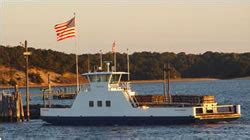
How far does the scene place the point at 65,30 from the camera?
2336 inches

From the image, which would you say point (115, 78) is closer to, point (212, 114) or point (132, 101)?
point (132, 101)

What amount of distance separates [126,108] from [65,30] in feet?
22.6

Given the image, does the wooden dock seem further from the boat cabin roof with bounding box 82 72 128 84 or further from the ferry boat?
the boat cabin roof with bounding box 82 72 128 84

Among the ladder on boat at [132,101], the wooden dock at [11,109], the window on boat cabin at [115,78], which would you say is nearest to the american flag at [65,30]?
the window on boat cabin at [115,78]

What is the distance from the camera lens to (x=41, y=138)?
54438mm

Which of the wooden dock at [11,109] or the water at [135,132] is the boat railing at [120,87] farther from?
Answer: the wooden dock at [11,109]

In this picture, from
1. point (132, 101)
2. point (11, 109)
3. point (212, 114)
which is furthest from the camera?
point (11, 109)

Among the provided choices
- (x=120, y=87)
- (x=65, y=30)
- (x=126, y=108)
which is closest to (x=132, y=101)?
(x=126, y=108)

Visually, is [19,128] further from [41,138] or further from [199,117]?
[199,117]

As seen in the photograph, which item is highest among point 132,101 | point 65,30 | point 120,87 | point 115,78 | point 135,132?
point 65,30

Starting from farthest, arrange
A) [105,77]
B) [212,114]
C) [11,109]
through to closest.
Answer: [11,109]
[105,77]
[212,114]

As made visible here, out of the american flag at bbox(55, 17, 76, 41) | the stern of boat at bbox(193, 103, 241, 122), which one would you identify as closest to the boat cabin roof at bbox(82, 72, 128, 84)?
the american flag at bbox(55, 17, 76, 41)

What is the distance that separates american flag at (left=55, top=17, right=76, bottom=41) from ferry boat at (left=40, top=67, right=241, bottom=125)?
10.4ft

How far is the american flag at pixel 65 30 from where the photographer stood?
59125 mm
